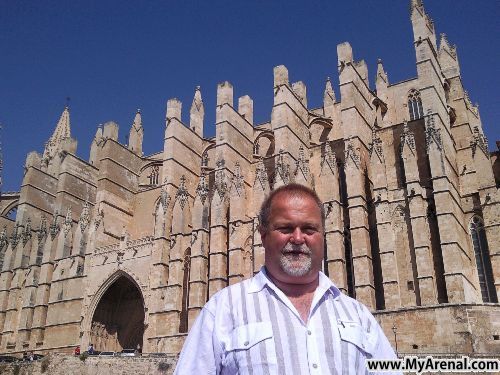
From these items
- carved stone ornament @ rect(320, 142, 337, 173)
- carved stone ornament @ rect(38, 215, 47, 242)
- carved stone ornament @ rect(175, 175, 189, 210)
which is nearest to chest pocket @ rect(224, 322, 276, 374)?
carved stone ornament @ rect(320, 142, 337, 173)

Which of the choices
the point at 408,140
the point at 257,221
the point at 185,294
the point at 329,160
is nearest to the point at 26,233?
the point at 185,294

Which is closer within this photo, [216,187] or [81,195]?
[216,187]

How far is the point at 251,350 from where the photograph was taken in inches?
84.2

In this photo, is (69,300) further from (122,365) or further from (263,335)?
(263,335)

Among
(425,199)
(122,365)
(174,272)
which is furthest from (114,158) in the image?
A: (425,199)

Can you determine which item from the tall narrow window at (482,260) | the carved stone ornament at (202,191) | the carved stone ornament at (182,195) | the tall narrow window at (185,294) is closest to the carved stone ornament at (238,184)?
the carved stone ornament at (202,191)

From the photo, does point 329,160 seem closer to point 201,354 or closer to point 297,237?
point 297,237

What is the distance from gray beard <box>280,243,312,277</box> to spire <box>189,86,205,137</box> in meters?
26.7

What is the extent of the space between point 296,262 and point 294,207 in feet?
0.85

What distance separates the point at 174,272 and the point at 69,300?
264 inches

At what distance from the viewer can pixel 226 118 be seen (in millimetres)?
25594

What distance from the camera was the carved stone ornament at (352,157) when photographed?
21.1 m

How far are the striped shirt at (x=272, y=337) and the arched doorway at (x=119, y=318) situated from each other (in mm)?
24673

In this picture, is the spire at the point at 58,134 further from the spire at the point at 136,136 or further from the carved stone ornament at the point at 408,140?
the carved stone ornament at the point at 408,140
